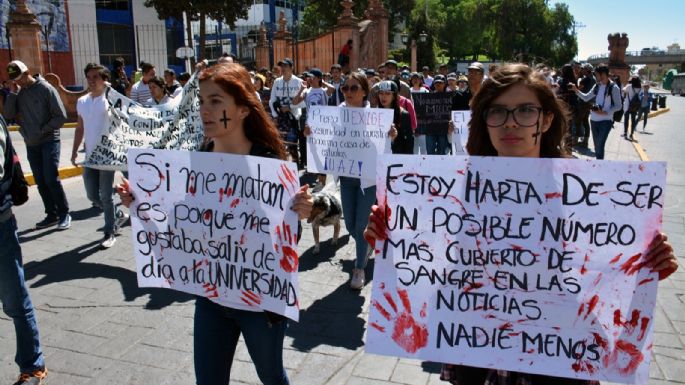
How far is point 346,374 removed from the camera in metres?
3.70

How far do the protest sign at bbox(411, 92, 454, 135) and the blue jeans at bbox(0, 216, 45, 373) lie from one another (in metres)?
7.75

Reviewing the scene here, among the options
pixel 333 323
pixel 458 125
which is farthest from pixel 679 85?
pixel 333 323

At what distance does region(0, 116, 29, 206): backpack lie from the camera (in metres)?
3.35

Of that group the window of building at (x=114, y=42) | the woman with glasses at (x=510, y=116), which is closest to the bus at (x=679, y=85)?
the window of building at (x=114, y=42)

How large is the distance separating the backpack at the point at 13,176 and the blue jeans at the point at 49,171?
4226mm

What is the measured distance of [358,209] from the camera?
5.34 m

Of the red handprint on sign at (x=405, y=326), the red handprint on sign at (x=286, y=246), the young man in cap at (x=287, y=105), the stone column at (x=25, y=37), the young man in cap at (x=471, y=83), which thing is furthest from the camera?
the stone column at (x=25, y=37)

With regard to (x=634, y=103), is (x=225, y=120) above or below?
above

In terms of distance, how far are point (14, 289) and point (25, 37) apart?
54.2 feet

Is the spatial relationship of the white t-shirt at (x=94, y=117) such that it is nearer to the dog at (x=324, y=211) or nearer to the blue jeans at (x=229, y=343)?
the dog at (x=324, y=211)

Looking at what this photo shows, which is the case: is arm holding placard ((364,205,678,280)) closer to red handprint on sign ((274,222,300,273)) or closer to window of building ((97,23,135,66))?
red handprint on sign ((274,222,300,273))

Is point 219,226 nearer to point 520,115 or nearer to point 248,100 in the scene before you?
point 248,100

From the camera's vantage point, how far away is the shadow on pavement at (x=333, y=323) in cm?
419

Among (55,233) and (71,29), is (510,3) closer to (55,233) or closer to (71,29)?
(71,29)
